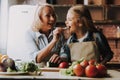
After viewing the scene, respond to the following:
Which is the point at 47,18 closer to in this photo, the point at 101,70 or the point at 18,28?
the point at 18,28

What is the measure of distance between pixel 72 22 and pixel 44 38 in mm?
501

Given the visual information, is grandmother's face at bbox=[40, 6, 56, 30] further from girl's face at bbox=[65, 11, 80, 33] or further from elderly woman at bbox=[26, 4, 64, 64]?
girl's face at bbox=[65, 11, 80, 33]

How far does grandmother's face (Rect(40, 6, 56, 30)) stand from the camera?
5109 millimetres

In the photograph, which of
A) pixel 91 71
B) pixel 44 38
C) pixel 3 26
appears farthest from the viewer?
pixel 3 26

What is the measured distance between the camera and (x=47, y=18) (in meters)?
5.13

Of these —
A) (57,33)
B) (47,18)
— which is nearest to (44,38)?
(57,33)

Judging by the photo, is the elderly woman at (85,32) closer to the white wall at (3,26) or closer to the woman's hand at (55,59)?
the woman's hand at (55,59)

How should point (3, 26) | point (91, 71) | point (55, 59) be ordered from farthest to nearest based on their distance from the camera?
point (3, 26) < point (55, 59) < point (91, 71)

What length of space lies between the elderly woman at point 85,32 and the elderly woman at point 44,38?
0.64 feet

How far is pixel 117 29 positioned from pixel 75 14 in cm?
77

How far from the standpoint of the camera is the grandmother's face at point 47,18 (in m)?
5.11

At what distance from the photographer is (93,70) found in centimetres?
335

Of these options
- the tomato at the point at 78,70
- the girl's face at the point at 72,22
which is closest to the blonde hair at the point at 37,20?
the girl's face at the point at 72,22

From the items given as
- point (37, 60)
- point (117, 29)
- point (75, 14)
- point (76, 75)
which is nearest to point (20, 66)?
point (76, 75)
